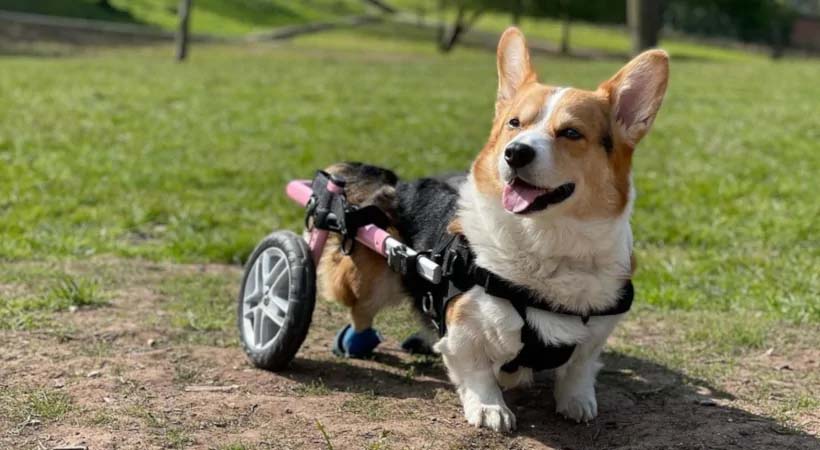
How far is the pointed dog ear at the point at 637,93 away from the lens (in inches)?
163

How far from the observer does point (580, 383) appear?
4355 mm

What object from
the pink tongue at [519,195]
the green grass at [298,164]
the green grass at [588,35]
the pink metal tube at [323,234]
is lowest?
the green grass at [588,35]

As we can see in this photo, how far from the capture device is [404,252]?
432cm

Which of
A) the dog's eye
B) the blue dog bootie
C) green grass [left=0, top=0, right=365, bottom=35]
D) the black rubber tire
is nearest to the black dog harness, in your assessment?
the black rubber tire

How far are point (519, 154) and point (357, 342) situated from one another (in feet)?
5.56

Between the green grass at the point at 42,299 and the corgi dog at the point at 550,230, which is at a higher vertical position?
the corgi dog at the point at 550,230

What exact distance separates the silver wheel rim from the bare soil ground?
6.2 inches

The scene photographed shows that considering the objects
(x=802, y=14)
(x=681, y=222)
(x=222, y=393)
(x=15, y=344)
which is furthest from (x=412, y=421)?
(x=802, y=14)

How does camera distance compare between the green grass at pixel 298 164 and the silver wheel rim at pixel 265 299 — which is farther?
the green grass at pixel 298 164

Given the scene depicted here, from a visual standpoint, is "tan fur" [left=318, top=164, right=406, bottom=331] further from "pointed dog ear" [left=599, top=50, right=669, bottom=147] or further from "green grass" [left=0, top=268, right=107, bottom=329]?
"green grass" [left=0, top=268, right=107, bottom=329]

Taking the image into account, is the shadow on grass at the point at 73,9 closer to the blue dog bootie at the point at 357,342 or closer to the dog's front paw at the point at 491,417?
the blue dog bootie at the point at 357,342

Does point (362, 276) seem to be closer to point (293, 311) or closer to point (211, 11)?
point (293, 311)

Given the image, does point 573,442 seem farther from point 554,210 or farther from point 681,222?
point 681,222

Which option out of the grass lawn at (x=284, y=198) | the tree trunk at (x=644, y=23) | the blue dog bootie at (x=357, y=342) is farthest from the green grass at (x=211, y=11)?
the blue dog bootie at (x=357, y=342)
